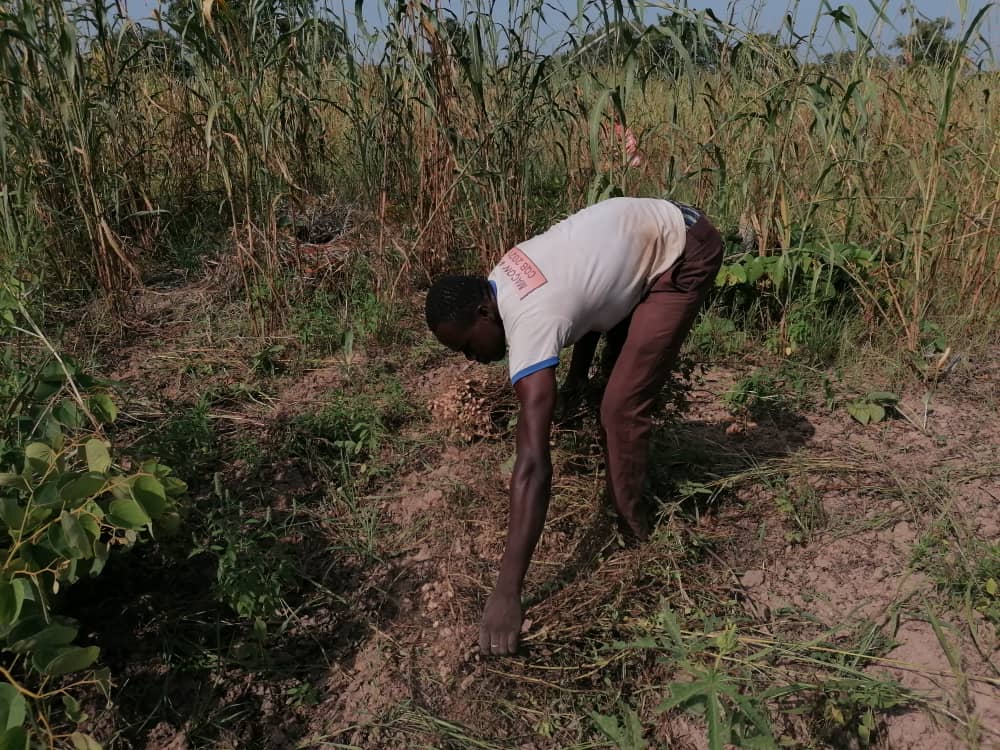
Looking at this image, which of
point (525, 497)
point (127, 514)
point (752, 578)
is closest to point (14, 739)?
point (127, 514)

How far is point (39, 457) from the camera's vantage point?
1.74 m

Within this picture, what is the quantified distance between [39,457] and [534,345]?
3.86 ft

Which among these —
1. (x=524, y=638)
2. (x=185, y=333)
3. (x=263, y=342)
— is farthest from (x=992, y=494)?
(x=185, y=333)

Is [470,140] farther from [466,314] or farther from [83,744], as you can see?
[83,744]

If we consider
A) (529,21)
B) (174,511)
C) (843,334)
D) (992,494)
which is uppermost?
(529,21)

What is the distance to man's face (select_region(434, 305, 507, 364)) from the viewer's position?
2021 millimetres

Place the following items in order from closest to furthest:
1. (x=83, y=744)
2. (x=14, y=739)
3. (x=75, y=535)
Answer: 1. (x=14, y=739)
2. (x=83, y=744)
3. (x=75, y=535)

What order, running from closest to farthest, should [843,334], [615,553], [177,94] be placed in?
[615,553]
[843,334]
[177,94]

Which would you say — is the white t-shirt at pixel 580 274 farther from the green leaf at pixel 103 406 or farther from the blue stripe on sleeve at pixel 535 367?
the green leaf at pixel 103 406

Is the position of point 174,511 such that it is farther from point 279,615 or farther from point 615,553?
point 615,553

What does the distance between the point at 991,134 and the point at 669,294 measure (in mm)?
2254

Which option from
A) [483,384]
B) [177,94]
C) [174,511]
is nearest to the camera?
[174,511]

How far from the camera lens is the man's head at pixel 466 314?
79.2 inches

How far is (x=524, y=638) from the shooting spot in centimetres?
212
